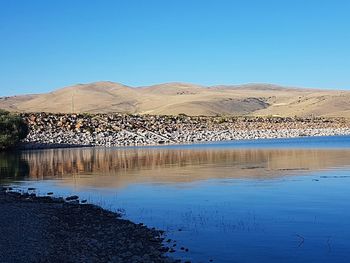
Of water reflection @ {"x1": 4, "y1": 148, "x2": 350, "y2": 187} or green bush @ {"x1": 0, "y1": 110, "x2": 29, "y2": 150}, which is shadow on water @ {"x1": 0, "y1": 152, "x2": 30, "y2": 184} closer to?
water reflection @ {"x1": 4, "y1": 148, "x2": 350, "y2": 187}

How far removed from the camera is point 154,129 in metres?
97.4

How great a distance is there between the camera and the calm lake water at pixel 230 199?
15531 millimetres

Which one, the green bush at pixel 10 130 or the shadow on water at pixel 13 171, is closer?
the shadow on water at pixel 13 171

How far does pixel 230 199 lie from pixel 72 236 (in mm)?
9500

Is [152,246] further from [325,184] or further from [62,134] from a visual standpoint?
[62,134]

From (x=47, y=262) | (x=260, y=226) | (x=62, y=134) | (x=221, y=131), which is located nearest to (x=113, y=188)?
(x=260, y=226)

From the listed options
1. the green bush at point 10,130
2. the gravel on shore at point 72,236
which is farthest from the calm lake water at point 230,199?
the green bush at point 10,130

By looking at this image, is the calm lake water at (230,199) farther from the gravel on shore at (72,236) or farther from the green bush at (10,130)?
the green bush at (10,130)

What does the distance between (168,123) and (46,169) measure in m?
62.0

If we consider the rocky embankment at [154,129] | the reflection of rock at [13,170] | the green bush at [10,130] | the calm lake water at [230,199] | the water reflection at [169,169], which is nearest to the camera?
the calm lake water at [230,199]

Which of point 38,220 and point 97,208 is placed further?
point 97,208

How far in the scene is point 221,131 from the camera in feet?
325

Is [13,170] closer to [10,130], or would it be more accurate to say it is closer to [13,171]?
[13,171]

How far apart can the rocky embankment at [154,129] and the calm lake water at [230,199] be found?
39.2 m
